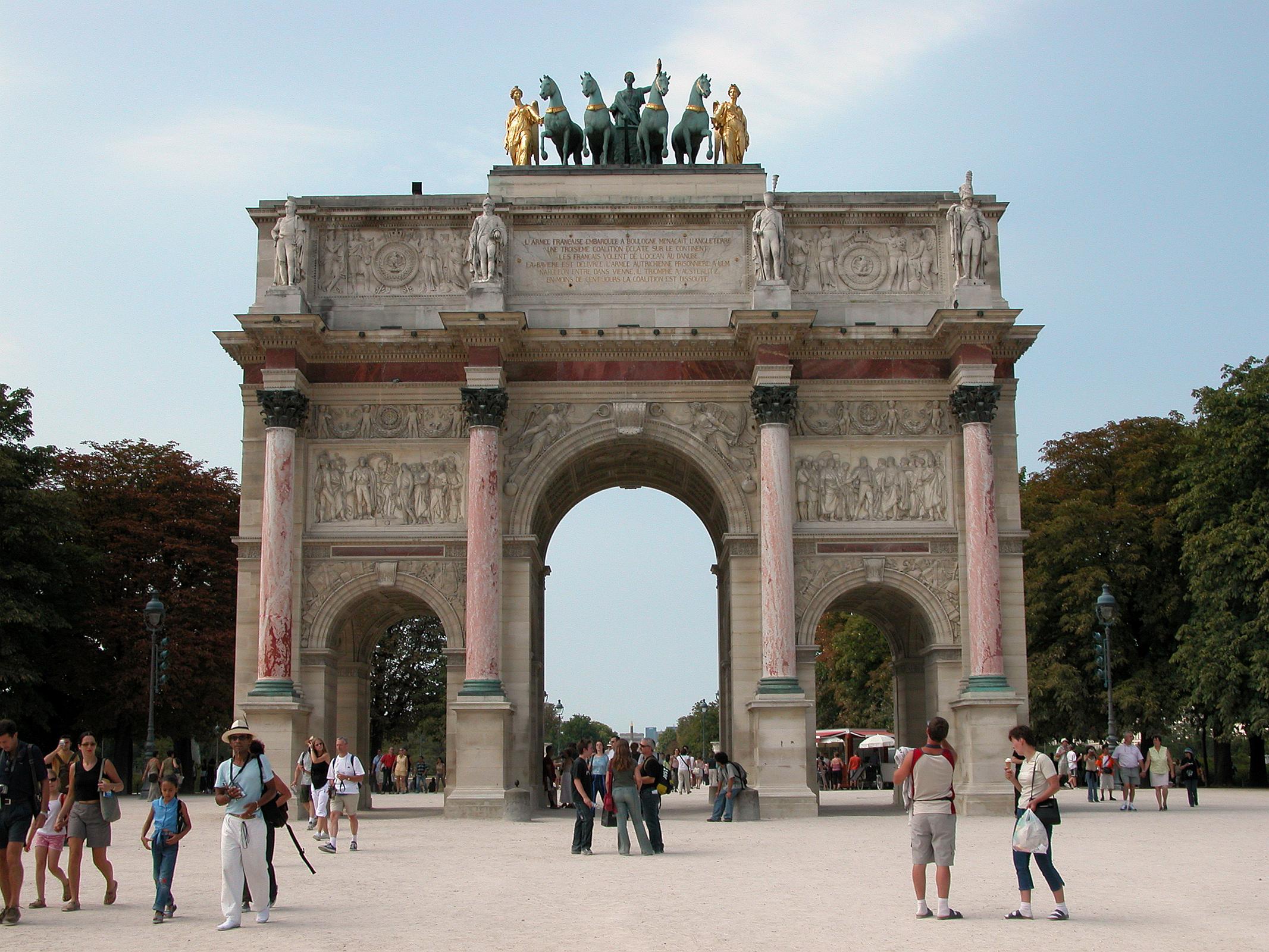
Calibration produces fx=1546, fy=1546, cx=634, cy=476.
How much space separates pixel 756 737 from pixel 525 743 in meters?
5.11

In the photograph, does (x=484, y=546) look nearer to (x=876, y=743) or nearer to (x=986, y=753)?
(x=986, y=753)

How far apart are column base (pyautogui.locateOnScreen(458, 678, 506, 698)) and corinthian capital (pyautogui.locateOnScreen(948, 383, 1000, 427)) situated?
38.1 feet

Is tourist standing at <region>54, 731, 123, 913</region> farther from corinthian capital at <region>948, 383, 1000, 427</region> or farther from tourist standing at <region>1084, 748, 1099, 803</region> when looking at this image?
tourist standing at <region>1084, 748, 1099, 803</region>

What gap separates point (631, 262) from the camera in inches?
1389

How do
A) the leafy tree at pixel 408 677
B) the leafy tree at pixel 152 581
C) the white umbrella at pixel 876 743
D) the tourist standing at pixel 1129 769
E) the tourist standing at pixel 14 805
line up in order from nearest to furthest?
the tourist standing at pixel 14 805, the tourist standing at pixel 1129 769, the leafy tree at pixel 152 581, the white umbrella at pixel 876 743, the leafy tree at pixel 408 677

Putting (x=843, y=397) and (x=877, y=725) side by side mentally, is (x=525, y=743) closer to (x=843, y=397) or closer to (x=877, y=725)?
(x=843, y=397)

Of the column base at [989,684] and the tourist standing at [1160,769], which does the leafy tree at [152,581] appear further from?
the tourist standing at [1160,769]

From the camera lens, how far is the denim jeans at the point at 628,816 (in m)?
21.1

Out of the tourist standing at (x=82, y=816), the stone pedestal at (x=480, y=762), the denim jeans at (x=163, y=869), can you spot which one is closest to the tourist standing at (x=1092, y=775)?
the stone pedestal at (x=480, y=762)

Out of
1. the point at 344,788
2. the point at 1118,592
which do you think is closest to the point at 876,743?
the point at 1118,592

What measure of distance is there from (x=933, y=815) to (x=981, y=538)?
64.3ft

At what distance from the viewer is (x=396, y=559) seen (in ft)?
112

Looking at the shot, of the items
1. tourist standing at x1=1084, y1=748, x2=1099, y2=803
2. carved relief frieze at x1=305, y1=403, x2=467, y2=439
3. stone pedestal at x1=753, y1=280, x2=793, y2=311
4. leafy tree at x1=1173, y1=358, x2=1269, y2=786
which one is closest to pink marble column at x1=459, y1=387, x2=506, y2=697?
carved relief frieze at x1=305, y1=403, x2=467, y2=439

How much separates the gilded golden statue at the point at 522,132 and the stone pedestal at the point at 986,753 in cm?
1602
